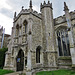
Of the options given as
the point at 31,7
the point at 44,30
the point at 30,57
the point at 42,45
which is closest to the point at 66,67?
the point at 42,45

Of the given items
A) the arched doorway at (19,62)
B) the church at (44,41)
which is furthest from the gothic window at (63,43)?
the arched doorway at (19,62)

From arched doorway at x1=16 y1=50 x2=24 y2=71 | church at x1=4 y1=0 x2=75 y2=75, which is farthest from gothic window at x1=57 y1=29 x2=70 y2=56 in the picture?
arched doorway at x1=16 y1=50 x2=24 y2=71

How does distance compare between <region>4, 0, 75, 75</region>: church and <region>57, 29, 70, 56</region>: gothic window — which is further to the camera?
<region>57, 29, 70, 56</region>: gothic window

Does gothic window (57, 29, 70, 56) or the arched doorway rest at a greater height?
gothic window (57, 29, 70, 56)

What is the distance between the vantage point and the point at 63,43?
9844mm

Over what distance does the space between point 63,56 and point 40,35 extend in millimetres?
4346

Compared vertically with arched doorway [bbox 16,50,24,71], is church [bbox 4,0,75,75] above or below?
above

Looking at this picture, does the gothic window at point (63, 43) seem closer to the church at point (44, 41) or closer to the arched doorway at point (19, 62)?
the church at point (44, 41)

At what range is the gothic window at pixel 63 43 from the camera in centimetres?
930

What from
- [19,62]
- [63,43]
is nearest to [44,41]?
[63,43]

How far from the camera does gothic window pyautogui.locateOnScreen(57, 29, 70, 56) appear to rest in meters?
9.30

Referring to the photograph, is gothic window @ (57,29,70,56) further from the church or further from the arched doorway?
the arched doorway

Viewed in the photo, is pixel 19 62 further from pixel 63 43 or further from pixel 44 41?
pixel 63 43

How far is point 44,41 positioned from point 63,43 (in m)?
2.82
